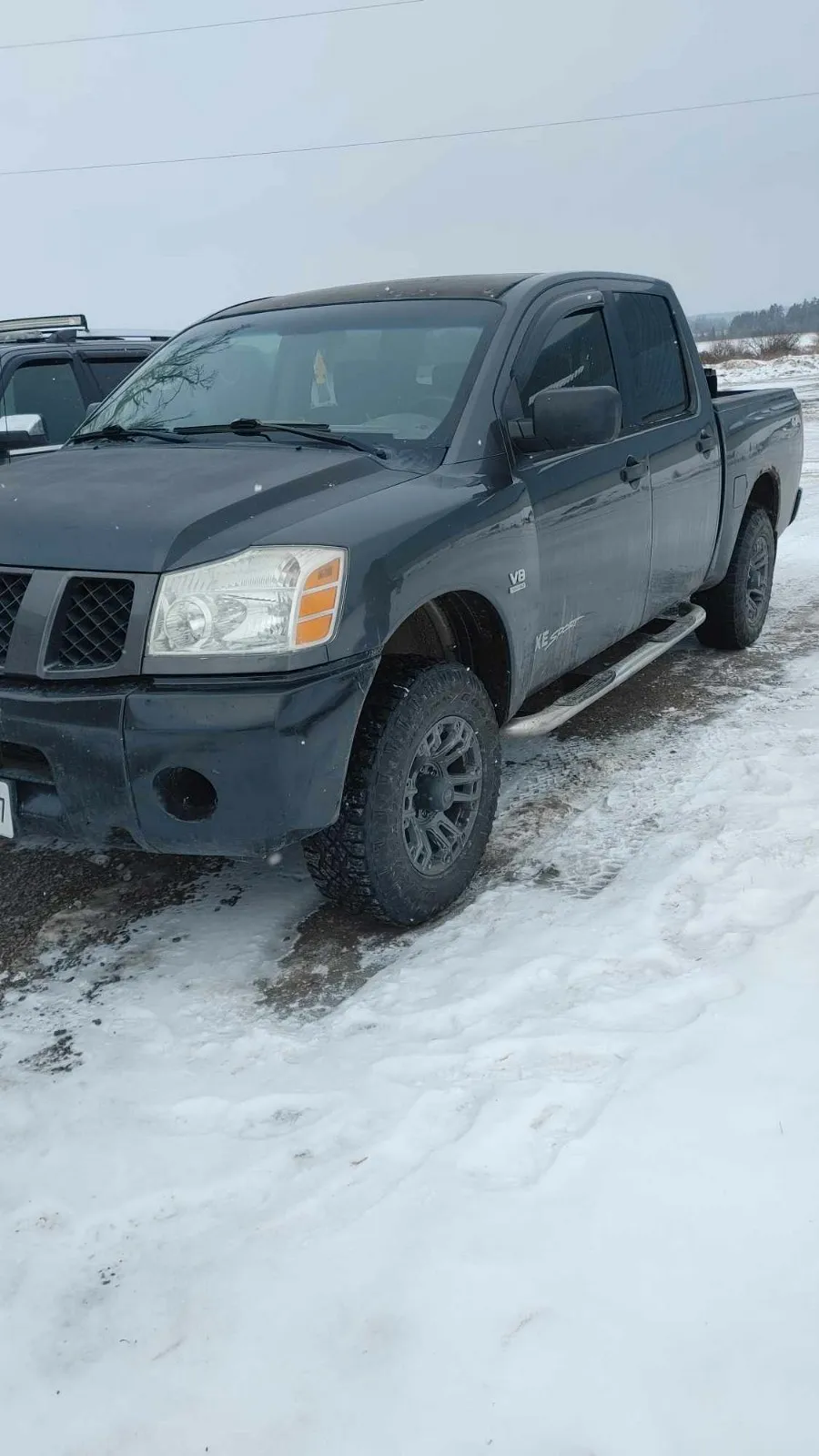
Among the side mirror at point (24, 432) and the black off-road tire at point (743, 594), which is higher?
the side mirror at point (24, 432)

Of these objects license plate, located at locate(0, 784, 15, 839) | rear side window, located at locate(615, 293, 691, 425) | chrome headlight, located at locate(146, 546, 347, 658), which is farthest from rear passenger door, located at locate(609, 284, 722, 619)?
license plate, located at locate(0, 784, 15, 839)

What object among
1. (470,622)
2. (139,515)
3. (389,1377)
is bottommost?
(389,1377)

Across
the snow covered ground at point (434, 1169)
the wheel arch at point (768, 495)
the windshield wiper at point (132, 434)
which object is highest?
the windshield wiper at point (132, 434)

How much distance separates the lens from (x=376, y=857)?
9.53ft

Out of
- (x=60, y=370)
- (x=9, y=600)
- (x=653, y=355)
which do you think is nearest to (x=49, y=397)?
(x=60, y=370)

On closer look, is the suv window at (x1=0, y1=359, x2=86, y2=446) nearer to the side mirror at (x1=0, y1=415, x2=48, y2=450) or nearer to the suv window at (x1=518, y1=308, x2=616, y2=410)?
the side mirror at (x1=0, y1=415, x2=48, y2=450)

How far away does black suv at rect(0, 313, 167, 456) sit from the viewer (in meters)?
6.28

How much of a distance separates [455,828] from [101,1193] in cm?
141

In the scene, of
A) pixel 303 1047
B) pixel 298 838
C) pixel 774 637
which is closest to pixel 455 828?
pixel 298 838

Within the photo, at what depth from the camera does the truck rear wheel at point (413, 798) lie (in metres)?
2.86

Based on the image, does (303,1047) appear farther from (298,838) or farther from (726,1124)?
(726,1124)

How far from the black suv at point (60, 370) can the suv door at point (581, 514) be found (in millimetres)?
3246

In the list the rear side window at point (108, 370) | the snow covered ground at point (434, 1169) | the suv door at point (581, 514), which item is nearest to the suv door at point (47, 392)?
the rear side window at point (108, 370)

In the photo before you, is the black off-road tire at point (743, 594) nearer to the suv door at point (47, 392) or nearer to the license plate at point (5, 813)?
the suv door at point (47, 392)
